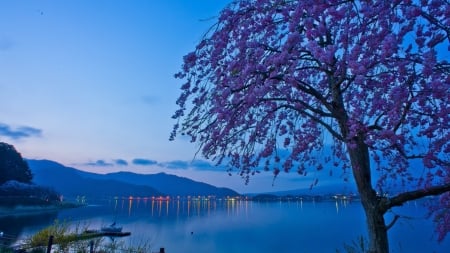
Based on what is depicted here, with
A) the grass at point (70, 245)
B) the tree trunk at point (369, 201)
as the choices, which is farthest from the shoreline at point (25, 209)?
the tree trunk at point (369, 201)

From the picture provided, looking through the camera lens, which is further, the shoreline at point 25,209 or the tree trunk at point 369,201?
the shoreline at point 25,209

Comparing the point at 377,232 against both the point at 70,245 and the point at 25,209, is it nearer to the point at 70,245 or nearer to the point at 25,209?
the point at 70,245

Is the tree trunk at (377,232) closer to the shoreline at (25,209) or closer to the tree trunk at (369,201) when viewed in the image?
the tree trunk at (369,201)

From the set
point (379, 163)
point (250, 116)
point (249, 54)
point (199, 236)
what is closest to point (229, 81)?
point (249, 54)

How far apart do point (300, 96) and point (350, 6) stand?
347 centimetres

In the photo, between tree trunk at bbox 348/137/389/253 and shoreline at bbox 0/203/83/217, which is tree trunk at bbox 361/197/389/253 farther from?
shoreline at bbox 0/203/83/217

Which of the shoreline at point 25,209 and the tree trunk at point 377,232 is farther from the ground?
the tree trunk at point 377,232

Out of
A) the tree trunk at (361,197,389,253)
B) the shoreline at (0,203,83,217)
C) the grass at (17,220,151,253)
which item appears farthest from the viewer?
the shoreline at (0,203,83,217)

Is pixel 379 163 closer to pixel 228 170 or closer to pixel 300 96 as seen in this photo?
pixel 300 96

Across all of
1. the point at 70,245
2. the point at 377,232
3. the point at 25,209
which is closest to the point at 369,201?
the point at 377,232

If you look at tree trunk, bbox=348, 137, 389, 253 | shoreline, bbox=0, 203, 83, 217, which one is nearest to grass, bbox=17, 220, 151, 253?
tree trunk, bbox=348, 137, 389, 253

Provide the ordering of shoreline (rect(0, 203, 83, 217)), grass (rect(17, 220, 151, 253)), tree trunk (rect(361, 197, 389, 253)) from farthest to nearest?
shoreline (rect(0, 203, 83, 217)) → grass (rect(17, 220, 151, 253)) → tree trunk (rect(361, 197, 389, 253))

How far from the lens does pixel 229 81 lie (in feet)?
19.3

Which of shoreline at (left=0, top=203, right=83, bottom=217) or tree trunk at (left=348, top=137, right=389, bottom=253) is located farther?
shoreline at (left=0, top=203, right=83, bottom=217)
